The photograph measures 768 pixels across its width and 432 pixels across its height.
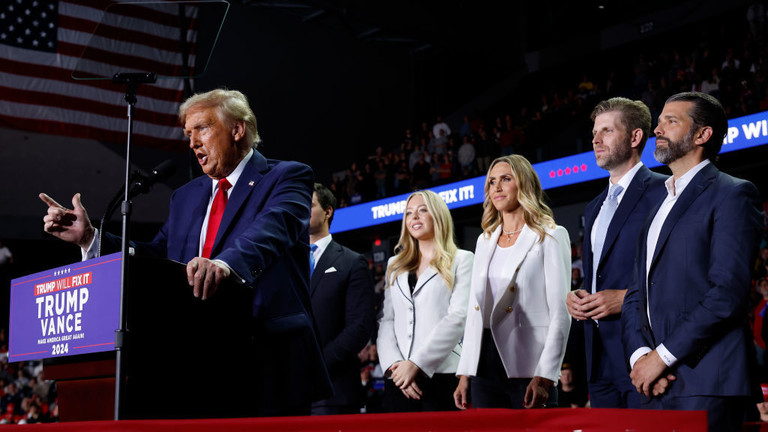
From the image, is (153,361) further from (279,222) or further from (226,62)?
(226,62)

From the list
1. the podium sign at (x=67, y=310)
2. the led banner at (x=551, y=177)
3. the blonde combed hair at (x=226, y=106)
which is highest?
the led banner at (x=551, y=177)

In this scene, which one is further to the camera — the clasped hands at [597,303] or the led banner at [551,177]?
the led banner at [551,177]

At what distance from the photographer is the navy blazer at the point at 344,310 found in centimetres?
400

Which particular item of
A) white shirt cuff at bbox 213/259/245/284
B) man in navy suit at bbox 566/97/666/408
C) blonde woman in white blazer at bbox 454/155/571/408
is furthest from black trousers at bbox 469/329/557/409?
white shirt cuff at bbox 213/259/245/284

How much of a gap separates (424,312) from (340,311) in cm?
51

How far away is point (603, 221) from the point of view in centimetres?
310

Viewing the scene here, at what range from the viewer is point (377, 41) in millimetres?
20656

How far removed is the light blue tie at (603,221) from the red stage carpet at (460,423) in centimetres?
156

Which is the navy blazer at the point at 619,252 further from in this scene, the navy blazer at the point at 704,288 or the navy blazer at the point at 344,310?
the navy blazer at the point at 344,310

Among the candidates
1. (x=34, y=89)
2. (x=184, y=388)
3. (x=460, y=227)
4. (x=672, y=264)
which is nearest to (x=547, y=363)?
(x=672, y=264)

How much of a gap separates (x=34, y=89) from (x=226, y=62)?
731 cm

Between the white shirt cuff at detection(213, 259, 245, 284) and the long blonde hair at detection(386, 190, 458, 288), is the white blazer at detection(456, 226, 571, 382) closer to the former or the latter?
the long blonde hair at detection(386, 190, 458, 288)

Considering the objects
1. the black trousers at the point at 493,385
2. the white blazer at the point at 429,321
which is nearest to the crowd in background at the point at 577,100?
the white blazer at the point at 429,321

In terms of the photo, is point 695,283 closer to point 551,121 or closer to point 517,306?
point 517,306
